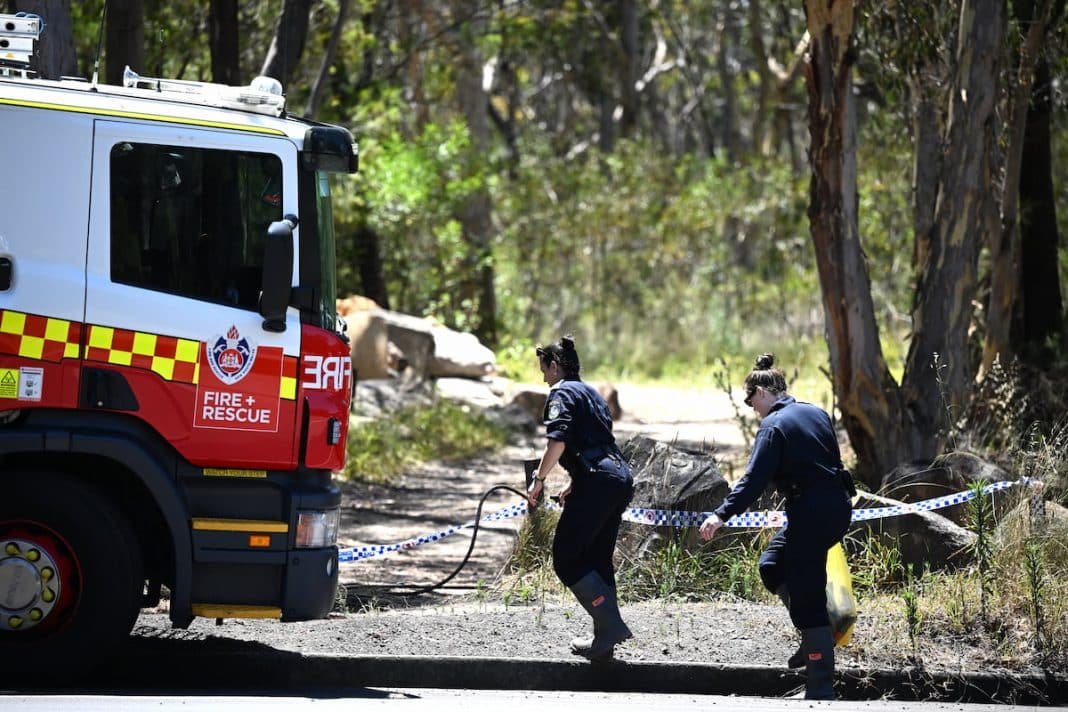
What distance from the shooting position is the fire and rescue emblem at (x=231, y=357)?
6430 millimetres

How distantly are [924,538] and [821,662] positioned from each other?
7.21 feet

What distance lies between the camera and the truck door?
6355mm

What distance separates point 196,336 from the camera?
6406mm

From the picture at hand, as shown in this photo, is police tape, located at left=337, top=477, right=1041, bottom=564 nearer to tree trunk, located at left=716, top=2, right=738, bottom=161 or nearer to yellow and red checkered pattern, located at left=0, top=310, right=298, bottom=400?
yellow and red checkered pattern, located at left=0, top=310, right=298, bottom=400

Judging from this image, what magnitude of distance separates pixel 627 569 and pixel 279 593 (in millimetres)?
2792

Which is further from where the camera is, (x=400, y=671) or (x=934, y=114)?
(x=934, y=114)

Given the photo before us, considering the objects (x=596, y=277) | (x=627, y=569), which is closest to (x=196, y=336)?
(x=627, y=569)

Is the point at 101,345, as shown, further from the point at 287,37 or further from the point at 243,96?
the point at 287,37

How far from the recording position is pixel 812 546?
6629 millimetres

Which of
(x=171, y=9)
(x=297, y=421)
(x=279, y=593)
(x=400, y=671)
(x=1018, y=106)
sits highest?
(x=171, y=9)

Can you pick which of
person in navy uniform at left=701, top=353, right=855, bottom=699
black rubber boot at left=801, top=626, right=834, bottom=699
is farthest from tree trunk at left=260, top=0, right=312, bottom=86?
black rubber boot at left=801, top=626, right=834, bottom=699

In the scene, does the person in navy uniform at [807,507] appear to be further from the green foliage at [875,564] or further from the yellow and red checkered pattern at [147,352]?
the yellow and red checkered pattern at [147,352]

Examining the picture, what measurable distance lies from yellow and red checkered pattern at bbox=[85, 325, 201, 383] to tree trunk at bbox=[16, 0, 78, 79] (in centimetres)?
365

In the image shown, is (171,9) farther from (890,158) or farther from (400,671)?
(400,671)
